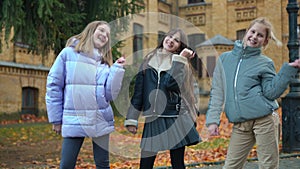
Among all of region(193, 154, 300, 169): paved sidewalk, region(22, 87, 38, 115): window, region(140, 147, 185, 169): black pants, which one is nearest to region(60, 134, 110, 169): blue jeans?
region(140, 147, 185, 169): black pants

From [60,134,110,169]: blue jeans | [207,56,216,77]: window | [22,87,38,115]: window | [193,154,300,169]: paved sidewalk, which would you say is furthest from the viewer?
[22,87,38,115]: window

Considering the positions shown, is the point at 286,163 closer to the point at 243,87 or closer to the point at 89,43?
the point at 243,87

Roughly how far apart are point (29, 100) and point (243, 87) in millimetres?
17616

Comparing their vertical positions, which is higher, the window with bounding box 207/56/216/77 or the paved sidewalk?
the window with bounding box 207/56/216/77

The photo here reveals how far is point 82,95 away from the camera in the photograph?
409cm

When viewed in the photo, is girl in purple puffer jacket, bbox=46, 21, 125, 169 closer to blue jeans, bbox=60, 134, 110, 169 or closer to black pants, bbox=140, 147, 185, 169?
blue jeans, bbox=60, 134, 110, 169

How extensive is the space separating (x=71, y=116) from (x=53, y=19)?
6.38 meters

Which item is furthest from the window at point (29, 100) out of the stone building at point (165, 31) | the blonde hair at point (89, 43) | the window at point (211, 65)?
the blonde hair at point (89, 43)

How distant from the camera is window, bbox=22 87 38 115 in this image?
20.0 m

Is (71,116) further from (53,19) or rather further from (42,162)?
(53,19)

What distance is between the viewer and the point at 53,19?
32.8ft

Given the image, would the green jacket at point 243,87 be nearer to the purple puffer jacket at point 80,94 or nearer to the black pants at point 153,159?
the black pants at point 153,159

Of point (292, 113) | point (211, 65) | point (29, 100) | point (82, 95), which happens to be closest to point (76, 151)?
point (82, 95)

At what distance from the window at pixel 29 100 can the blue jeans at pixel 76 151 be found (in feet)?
53.7
